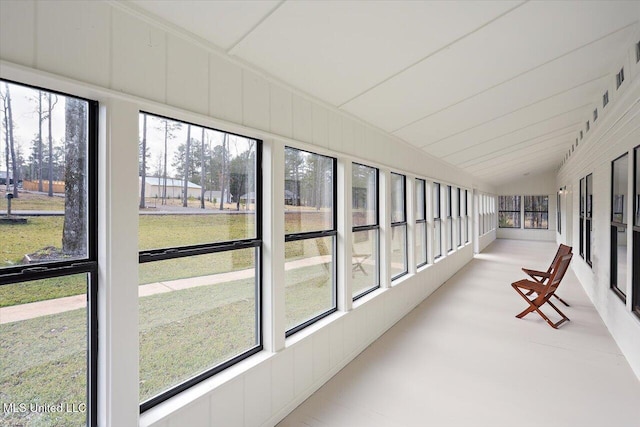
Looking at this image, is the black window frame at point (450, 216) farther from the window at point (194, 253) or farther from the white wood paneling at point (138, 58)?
the white wood paneling at point (138, 58)

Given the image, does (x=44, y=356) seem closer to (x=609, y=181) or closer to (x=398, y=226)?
(x=398, y=226)

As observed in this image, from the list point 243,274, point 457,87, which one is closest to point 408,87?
point 457,87

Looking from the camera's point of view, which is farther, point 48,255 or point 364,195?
point 364,195

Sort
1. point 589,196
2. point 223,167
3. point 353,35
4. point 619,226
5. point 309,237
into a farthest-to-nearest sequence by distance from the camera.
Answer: point 589,196 < point 619,226 < point 309,237 < point 223,167 < point 353,35

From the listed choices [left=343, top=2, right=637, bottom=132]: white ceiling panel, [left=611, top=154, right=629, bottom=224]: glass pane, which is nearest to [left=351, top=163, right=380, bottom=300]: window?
[left=343, top=2, right=637, bottom=132]: white ceiling panel

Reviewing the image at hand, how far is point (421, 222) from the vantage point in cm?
529

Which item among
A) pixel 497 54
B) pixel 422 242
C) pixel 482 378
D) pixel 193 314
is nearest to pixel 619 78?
pixel 497 54

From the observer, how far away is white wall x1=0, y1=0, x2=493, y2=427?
118 cm

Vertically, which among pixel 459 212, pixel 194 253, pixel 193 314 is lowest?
pixel 193 314

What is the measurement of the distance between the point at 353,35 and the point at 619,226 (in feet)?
11.3

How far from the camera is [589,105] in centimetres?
406

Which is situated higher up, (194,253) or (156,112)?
(156,112)

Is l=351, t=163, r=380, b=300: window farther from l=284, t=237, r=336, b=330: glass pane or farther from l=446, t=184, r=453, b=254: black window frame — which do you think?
l=446, t=184, r=453, b=254: black window frame

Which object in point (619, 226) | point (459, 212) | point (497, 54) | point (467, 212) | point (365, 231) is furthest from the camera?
point (467, 212)
